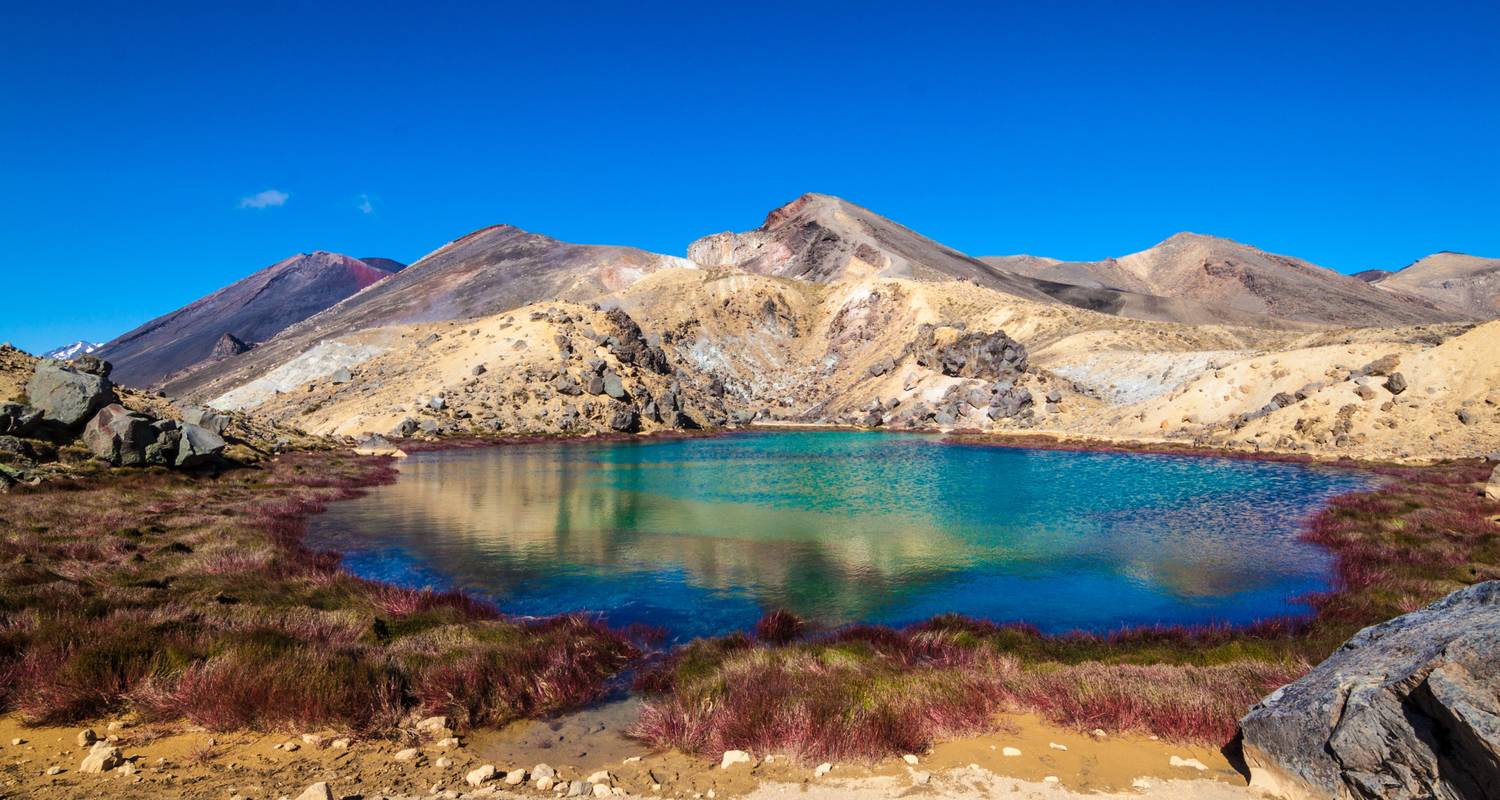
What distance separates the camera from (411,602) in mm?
16062

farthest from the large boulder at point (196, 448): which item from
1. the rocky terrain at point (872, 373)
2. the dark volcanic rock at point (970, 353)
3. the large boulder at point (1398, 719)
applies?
the dark volcanic rock at point (970, 353)

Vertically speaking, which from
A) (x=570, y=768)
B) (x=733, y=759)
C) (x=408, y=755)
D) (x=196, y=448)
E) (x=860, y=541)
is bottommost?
(x=860, y=541)

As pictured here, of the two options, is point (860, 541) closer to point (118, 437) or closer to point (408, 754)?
point (408, 754)

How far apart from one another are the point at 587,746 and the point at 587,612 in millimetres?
7198

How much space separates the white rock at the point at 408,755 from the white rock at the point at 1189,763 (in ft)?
28.0

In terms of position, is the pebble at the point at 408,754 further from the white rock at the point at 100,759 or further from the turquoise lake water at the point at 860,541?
the turquoise lake water at the point at 860,541

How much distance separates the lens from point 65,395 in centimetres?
3447

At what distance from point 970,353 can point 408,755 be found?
96.1 m

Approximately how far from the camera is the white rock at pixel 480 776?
25.7 feet

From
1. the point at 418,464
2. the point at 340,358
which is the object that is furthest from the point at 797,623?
the point at 340,358

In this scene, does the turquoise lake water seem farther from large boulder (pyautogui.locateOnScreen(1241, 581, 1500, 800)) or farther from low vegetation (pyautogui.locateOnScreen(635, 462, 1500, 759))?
large boulder (pyautogui.locateOnScreen(1241, 581, 1500, 800))

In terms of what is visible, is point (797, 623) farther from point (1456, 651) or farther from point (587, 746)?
point (1456, 651)

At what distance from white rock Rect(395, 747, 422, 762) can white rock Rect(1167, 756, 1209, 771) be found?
8546 mm

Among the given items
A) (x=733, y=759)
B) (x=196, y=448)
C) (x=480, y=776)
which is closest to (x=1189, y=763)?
(x=733, y=759)
